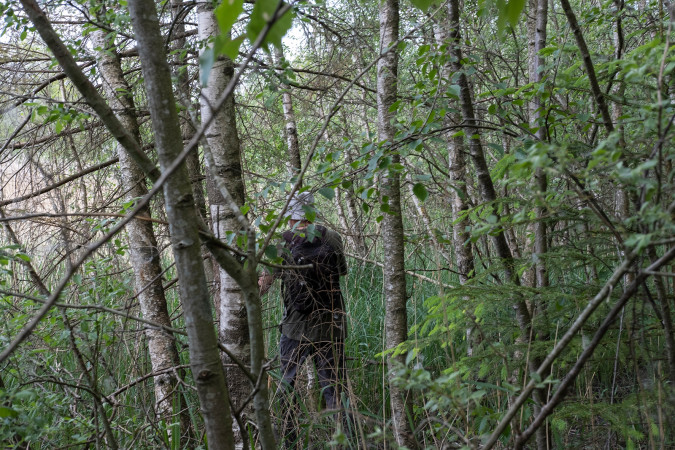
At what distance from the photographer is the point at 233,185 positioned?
273 cm

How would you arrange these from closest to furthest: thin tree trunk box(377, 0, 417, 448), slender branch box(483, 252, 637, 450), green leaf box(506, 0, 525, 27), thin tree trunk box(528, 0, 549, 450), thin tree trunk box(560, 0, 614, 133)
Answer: green leaf box(506, 0, 525, 27), slender branch box(483, 252, 637, 450), thin tree trunk box(560, 0, 614, 133), thin tree trunk box(528, 0, 549, 450), thin tree trunk box(377, 0, 417, 448)

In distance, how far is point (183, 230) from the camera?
3.99 ft

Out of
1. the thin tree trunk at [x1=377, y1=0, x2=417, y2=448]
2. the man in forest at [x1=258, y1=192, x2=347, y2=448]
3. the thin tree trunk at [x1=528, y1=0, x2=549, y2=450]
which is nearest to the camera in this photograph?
the thin tree trunk at [x1=528, y1=0, x2=549, y2=450]

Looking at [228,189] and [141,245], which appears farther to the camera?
[141,245]

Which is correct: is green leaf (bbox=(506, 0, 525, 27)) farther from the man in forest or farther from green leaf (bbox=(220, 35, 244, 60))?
the man in forest

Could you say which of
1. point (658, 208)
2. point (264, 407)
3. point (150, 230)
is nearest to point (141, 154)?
point (264, 407)

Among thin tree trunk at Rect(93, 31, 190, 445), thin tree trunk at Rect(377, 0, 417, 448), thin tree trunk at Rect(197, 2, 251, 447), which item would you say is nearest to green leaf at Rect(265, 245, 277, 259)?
thin tree trunk at Rect(197, 2, 251, 447)

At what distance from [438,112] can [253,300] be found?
1.29 m

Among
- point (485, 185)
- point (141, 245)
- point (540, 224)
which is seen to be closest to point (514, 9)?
point (485, 185)

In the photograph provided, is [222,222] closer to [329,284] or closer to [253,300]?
[253,300]

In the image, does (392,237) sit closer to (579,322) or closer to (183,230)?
(579,322)

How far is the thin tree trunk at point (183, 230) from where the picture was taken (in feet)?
3.91

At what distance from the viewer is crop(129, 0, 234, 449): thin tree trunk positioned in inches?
46.9

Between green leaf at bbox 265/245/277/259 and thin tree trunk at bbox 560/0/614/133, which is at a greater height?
thin tree trunk at bbox 560/0/614/133
